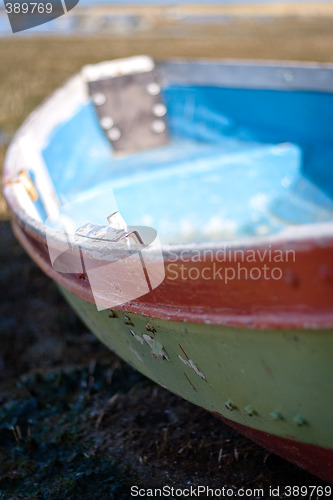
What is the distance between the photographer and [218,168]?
12.4ft

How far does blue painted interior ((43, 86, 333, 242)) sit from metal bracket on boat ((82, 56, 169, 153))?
0.35 ft

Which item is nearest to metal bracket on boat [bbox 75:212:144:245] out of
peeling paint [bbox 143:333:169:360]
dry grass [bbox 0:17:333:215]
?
peeling paint [bbox 143:333:169:360]

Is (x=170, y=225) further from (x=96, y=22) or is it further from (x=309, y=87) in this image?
(x=96, y=22)

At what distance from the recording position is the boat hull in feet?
4.91

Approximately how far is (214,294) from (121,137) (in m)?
3.21

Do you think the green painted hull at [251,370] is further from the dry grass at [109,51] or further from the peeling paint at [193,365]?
the dry grass at [109,51]

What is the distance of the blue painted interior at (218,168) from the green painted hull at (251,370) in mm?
1323

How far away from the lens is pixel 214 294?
1.52 metres

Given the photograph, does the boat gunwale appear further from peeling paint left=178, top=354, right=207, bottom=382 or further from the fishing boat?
peeling paint left=178, top=354, right=207, bottom=382

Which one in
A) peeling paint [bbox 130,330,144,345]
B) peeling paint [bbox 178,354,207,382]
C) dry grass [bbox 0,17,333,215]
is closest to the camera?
peeling paint [bbox 178,354,207,382]

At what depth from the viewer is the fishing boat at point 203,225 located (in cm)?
146

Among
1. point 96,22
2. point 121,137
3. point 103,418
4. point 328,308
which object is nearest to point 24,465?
point 103,418

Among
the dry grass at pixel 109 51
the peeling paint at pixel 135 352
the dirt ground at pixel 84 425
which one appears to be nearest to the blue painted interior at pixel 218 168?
the dirt ground at pixel 84 425

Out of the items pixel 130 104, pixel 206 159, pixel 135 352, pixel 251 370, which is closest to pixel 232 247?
pixel 251 370
